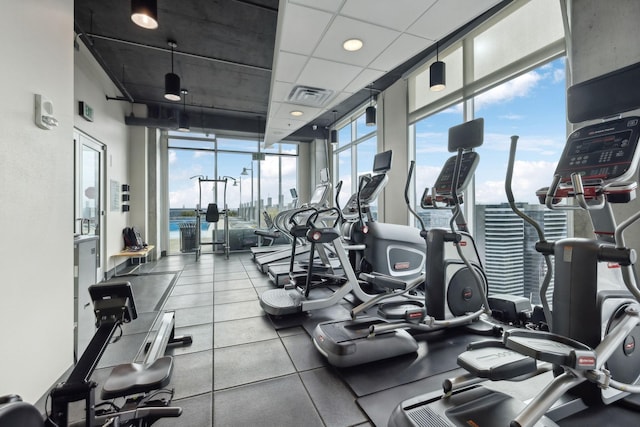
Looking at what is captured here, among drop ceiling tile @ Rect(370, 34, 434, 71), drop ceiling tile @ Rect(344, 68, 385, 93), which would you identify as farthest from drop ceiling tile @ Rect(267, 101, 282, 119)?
drop ceiling tile @ Rect(370, 34, 434, 71)

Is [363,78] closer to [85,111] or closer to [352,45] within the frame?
[352,45]

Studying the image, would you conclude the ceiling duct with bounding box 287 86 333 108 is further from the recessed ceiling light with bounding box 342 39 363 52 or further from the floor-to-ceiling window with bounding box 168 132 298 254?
the floor-to-ceiling window with bounding box 168 132 298 254

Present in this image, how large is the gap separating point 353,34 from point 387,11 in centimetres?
47

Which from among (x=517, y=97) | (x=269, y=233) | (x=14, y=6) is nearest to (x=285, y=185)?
(x=269, y=233)

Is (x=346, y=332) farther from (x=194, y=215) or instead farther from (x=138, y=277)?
(x=194, y=215)

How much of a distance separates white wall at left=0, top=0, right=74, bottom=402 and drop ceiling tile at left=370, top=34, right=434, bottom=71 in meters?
3.18

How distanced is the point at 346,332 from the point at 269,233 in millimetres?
5161

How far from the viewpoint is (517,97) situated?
12.3 feet

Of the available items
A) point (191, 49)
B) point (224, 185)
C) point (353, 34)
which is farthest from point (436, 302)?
point (224, 185)

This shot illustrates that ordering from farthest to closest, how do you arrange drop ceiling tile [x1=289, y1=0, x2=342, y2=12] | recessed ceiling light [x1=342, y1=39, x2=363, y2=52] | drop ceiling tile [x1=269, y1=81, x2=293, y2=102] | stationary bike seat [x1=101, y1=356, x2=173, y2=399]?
drop ceiling tile [x1=269, y1=81, x2=293, y2=102] → recessed ceiling light [x1=342, y1=39, x2=363, y2=52] → drop ceiling tile [x1=289, y1=0, x2=342, y2=12] → stationary bike seat [x1=101, y1=356, x2=173, y2=399]

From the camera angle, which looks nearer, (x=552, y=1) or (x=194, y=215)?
(x=552, y=1)

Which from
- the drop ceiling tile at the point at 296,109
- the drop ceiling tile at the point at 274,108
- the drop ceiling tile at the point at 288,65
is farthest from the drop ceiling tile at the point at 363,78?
the drop ceiling tile at the point at 274,108

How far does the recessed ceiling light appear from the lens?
10.6 feet

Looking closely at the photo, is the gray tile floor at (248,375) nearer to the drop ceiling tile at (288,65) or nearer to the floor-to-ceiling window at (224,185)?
the drop ceiling tile at (288,65)
